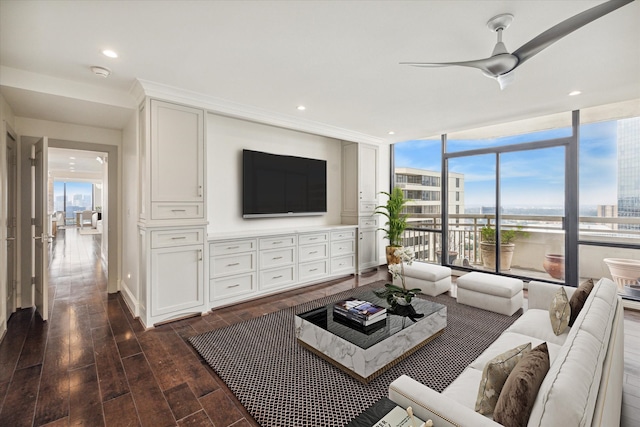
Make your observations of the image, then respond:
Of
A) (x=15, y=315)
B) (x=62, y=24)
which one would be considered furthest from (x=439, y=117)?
(x=15, y=315)

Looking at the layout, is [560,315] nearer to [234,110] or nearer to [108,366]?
[108,366]

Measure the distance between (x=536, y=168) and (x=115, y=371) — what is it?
5.69 metres

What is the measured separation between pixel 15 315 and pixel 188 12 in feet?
13.1

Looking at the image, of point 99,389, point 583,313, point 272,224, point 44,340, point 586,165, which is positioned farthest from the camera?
point 272,224

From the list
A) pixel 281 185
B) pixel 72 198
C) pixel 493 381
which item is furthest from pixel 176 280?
pixel 72 198

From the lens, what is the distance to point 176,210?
3.31 metres

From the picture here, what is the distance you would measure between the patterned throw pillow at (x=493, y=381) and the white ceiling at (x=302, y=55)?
2113 millimetres

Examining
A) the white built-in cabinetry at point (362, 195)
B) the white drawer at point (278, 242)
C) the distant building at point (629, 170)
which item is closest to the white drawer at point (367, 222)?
Result: the white built-in cabinetry at point (362, 195)

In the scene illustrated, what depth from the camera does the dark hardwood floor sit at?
6.12ft

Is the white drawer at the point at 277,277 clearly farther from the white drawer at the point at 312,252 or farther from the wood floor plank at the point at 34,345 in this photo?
the wood floor plank at the point at 34,345

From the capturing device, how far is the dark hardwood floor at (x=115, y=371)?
6.12 ft

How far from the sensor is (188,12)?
78.0 inches

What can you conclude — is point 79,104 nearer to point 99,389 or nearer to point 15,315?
point 15,315

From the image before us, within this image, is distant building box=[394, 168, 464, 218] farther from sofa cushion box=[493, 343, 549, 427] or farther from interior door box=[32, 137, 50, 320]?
interior door box=[32, 137, 50, 320]
